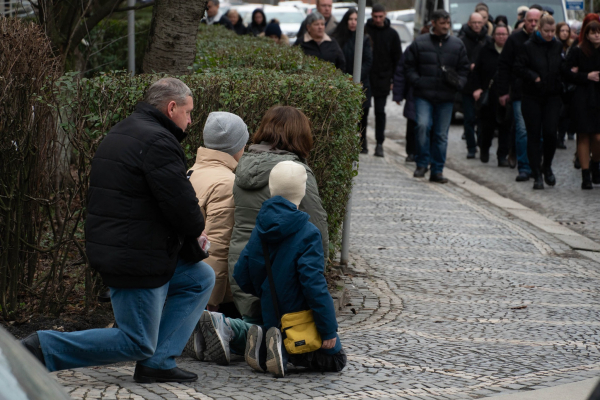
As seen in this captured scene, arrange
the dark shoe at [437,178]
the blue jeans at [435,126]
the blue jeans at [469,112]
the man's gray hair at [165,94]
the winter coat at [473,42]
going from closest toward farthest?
the man's gray hair at [165,94], the blue jeans at [435,126], the dark shoe at [437,178], the blue jeans at [469,112], the winter coat at [473,42]

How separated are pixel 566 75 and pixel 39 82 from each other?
7.64 m

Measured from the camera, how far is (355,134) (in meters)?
6.95

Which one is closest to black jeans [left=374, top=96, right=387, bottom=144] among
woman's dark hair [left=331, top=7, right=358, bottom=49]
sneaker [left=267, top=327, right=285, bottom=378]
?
woman's dark hair [left=331, top=7, right=358, bottom=49]

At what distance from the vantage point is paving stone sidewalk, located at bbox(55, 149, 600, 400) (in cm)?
464

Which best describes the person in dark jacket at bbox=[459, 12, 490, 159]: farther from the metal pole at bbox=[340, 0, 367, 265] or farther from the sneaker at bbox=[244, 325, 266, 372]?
the sneaker at bbox=[244, 325, 266, 372]

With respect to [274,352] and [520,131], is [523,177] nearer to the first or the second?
[520,131]

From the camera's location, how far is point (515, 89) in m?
12.0

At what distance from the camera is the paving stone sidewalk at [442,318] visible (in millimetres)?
4645

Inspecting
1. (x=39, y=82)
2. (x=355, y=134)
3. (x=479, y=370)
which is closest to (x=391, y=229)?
(x=355, y=134)

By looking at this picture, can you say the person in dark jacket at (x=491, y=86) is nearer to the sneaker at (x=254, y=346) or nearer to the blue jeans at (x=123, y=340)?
the sneaker at (x=254, y=346)

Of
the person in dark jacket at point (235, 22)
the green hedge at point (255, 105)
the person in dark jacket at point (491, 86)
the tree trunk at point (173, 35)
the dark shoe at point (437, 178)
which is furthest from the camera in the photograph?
the person in dark jacket at point (235, 22)

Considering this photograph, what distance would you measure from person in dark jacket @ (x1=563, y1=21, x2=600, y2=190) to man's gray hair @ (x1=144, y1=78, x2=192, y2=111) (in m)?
7.70

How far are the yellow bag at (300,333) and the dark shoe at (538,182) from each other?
7563mm

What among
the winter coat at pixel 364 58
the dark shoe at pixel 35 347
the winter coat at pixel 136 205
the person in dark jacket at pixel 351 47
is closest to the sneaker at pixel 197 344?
the winter coat at pixel 136 205
